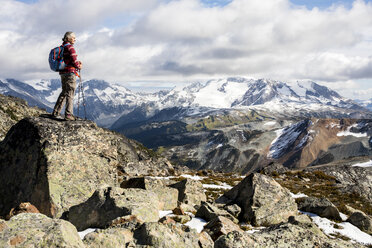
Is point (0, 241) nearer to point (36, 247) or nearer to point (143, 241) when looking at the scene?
point (36, 247)

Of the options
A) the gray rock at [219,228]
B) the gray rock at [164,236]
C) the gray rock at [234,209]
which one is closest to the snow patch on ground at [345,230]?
the gray rock at [234,209]

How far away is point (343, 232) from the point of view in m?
19.2

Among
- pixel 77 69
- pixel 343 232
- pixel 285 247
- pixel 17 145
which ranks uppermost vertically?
pixel 77 69

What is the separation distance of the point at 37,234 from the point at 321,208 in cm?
2162

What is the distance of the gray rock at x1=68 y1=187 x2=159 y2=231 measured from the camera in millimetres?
12555

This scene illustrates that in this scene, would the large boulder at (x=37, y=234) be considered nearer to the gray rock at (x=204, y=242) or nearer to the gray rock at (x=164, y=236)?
the gray rock at (x=164, y=236)

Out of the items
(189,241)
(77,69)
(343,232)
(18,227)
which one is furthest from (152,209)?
(343,232)

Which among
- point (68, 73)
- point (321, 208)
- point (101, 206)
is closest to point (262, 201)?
point (321, 208)

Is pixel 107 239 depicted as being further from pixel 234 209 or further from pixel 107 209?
pixel 234 209

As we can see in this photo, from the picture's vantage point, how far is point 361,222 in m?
20.4

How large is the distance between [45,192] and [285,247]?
11.5 m

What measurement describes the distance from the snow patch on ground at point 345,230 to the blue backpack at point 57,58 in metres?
21.1

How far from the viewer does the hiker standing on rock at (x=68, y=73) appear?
52.2ft

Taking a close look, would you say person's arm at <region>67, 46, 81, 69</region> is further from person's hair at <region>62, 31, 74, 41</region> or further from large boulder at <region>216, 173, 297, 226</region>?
large boulder at <region>216, 173, 297, 226</region>
